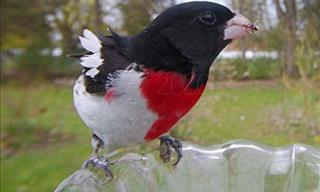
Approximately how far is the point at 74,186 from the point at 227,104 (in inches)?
104

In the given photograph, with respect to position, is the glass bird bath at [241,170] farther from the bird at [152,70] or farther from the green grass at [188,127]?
the green grass at [188,127]

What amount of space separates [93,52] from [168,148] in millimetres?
218

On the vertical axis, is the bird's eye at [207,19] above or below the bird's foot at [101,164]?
above

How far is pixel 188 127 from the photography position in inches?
113

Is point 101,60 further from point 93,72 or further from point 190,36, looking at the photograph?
point 190,36

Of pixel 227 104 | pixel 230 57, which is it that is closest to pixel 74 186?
pixel 230 57

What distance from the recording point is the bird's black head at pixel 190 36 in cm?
→ 77

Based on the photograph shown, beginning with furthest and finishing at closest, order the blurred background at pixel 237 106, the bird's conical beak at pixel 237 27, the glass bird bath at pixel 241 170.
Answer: the blurred background at pixel 237 106, the glass bird bath at pixel 241 170, the bird's conical beak at pixel 237 27

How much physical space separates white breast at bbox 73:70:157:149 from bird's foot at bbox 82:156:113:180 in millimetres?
34

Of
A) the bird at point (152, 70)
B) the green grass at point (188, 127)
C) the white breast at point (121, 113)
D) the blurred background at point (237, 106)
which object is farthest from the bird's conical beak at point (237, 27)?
the green grass at point (188, 127)

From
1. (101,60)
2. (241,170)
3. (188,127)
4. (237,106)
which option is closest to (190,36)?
(101,60)

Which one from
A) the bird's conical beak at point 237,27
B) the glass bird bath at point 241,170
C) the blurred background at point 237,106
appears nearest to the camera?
the bird's conical beak at point 237,27

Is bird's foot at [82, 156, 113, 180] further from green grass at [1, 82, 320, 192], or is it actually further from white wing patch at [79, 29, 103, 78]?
green grass at [1, 82, 320, 192]

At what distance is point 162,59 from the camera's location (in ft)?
2.60
